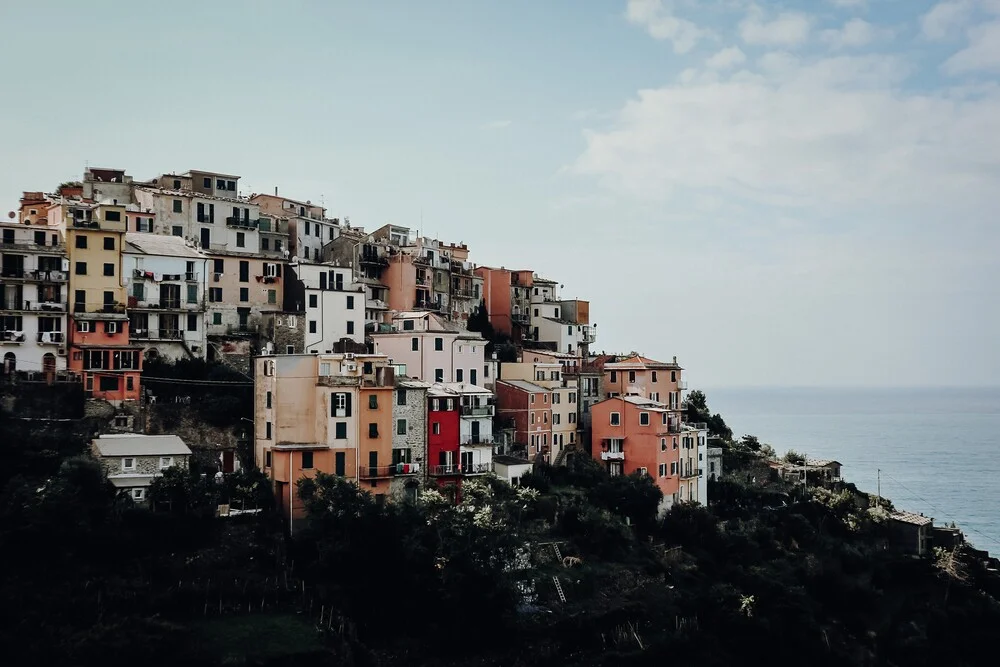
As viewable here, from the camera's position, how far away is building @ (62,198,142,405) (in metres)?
44.8

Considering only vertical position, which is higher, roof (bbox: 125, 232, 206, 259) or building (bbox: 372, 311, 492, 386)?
roof (bbox: 125, 232, 206, 259)

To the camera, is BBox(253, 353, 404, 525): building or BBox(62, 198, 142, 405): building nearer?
BBox(253, 353, 404, 525): building

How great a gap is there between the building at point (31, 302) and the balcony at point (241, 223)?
37.8 feet

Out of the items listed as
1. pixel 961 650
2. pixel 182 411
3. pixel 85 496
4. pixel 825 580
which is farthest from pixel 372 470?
pixel 961 650

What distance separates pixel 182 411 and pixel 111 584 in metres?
10.3

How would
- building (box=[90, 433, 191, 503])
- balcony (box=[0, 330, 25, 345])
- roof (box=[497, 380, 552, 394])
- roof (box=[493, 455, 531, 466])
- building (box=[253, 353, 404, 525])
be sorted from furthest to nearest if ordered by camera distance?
roof (box=[497, 380, 552, 394]) → roof (box=[493, 455, 531, 466]) → balcony (box=[0, 330, 25, 345]) → building (box=[253, 353, 404, 525]) → building (box=[90, 433, 191, 503])

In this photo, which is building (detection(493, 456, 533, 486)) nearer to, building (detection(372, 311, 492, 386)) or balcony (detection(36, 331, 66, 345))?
building (detection(372, 311, 492, 386))

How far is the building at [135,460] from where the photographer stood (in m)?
40.1

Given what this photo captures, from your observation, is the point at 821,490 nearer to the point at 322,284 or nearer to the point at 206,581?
the point at 322,284

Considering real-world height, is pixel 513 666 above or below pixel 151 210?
below

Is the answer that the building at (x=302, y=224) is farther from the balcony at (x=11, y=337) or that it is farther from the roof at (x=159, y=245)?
the balcony at (x=11, y=337)

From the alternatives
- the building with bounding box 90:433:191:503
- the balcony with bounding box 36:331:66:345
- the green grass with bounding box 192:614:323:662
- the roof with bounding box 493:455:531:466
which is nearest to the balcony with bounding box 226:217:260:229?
the balcony with bounding box 36:331:66:345

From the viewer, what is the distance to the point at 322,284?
184ft

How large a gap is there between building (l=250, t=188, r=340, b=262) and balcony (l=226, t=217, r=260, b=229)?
272 centimetres
